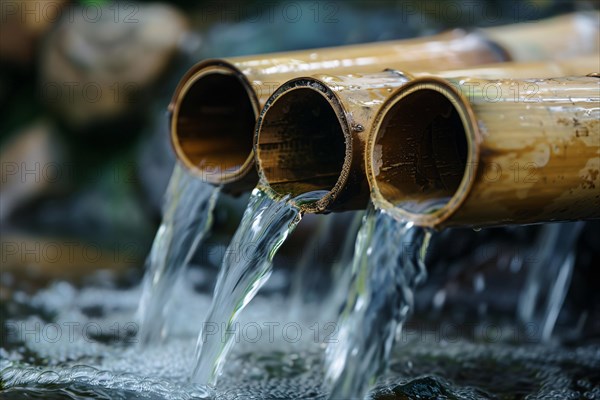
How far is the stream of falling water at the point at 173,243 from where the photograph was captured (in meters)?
3.83

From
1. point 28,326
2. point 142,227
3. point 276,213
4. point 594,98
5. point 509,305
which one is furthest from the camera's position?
point 142,227

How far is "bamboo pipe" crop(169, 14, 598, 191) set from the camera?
3283 mm

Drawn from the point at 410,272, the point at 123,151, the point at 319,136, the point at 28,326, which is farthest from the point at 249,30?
the point at 410,272

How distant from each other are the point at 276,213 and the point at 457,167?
2.01ft

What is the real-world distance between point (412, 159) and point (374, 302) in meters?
0.47

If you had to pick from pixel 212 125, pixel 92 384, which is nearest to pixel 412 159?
pixel 212 125

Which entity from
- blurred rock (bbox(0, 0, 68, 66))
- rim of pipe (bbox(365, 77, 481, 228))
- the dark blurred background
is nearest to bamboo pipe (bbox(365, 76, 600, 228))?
rim of pipe (bbox(365, 77, 481, 228))

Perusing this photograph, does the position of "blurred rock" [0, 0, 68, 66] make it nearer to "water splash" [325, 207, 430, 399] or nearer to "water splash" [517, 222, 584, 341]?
"water splash" [517, 222, 584, 341]

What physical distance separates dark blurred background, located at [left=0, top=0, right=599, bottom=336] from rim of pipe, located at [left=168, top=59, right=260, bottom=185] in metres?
2.26

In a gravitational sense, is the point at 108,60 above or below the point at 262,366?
above

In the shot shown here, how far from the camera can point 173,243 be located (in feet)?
13.1

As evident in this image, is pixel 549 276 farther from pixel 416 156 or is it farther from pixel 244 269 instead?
pixel 416 156

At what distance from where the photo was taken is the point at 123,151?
6.87m

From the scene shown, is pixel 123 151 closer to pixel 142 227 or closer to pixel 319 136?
pixel 142 227
